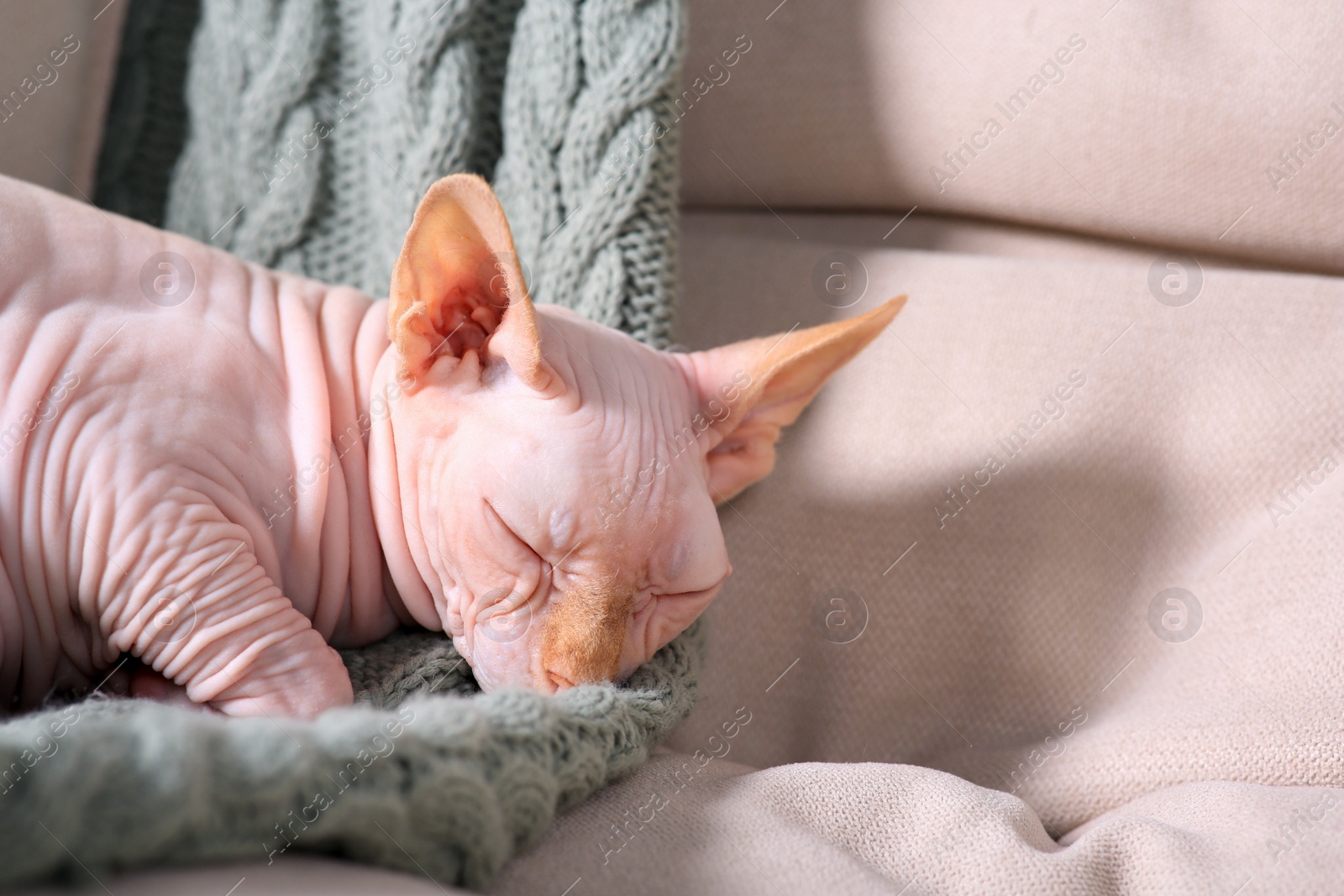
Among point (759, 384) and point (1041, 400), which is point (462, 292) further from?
point (1041, 400)

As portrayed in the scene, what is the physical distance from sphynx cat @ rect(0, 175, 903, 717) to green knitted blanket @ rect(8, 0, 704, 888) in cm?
7

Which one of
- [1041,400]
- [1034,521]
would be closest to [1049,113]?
[1041,400]

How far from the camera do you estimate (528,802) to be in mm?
603

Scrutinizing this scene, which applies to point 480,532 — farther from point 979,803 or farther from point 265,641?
point 979,803

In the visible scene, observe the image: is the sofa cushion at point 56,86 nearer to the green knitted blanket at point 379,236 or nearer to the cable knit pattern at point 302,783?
the green knitted blanket at point 379,236

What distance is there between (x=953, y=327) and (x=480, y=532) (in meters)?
0.67

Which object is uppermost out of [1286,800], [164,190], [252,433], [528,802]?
[164,190]

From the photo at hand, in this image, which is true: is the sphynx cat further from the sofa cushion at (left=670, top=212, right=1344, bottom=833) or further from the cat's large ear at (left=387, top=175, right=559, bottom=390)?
the sofa cushion at (left=670, top=212, right=1344, bottom=833)

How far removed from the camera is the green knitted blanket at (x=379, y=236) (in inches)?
17.8

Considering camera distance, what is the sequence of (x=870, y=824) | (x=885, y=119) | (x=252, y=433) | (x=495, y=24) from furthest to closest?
(x=885, y=119)
(x=495, y=24)
(x=252, y=433)
(x=870, y=824)

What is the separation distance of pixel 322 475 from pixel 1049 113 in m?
0.95

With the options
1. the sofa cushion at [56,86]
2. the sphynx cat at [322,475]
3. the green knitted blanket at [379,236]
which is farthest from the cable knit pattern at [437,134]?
the sphynx cat at [322,475]

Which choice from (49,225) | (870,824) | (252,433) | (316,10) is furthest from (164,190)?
(870,824)

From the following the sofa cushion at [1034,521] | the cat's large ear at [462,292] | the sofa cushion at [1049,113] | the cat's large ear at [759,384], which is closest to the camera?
the cat's large ear at [462,292]
